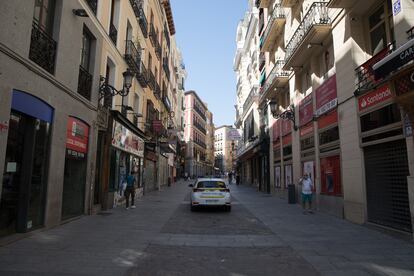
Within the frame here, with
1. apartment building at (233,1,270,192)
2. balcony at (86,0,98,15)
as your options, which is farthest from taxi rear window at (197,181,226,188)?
apartment building at (233,1,270,192)

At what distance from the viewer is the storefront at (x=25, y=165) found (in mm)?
7523

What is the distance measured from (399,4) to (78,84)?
10.1 metres

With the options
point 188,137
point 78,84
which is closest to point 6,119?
point 78,84

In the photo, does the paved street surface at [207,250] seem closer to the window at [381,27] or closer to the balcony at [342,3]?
the window at [381,27]

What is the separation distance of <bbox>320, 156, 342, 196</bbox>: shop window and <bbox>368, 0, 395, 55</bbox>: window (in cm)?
441

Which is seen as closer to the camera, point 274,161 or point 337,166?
point 337,166

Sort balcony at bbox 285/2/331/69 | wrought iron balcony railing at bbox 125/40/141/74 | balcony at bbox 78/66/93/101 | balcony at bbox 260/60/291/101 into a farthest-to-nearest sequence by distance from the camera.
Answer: balcony at bbox 260/60/291/101 → wrought iron balcony railing at bbox 125/40/141/74 → balcony at bbox 285/2/331/69 → balcony at bbox 78/66/93/101

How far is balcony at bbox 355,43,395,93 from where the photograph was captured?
943 cm

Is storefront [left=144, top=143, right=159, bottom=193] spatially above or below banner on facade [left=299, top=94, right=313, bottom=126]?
below

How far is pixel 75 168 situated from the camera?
37.6 feet

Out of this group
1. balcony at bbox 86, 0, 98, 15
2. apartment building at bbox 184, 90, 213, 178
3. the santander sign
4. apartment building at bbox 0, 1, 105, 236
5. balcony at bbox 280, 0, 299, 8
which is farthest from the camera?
apartment building at bbox 184, 90, 213, 178

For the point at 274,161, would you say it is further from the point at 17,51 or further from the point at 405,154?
the point at 17,51

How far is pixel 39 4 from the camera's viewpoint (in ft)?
29.0

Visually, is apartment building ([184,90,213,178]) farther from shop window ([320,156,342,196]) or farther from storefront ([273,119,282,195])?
shop window ([320,156,342,196])
